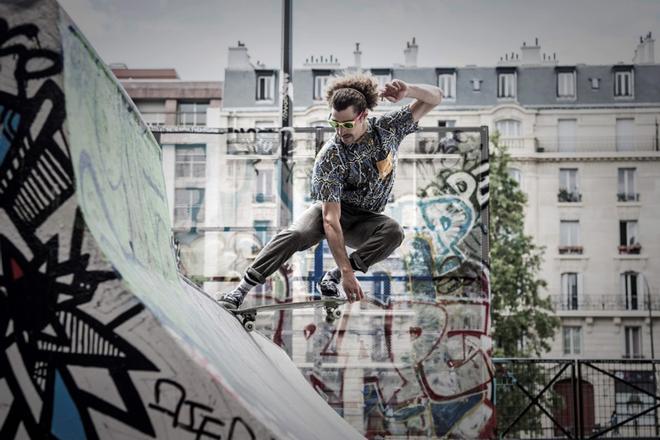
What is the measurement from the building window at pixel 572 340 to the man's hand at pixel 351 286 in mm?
33299

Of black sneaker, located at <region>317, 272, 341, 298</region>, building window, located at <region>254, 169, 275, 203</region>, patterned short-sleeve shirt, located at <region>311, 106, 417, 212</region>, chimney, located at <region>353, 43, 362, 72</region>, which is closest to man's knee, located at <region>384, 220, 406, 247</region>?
patterned short-sleeve shirt, located at <region>311, 106, 417, 212</region>

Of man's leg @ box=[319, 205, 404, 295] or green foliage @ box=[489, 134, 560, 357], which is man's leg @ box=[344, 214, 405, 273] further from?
green foliage @ box=[489, 134, 560, 357]

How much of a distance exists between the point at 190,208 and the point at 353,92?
5.65 meters

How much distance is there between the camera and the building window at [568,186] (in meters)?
37.3

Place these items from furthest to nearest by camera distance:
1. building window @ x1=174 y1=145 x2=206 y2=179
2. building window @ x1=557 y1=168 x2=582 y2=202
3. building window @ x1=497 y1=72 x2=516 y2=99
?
1. building window @ x1=497 y1=72 x2=516 y2=99
2. building window @ x1=557 y1=168 x2=582 y2=202
3. building window @ x1=174 y1=145 x2=206 y2=179

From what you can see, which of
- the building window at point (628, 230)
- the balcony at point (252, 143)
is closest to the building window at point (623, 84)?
the building window at point (628, 230)

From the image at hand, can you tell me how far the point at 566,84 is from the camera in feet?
136

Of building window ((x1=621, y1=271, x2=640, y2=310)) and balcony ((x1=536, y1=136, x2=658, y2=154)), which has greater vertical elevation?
balcony ((x1=536, y1=136, x2=658, y2=154))

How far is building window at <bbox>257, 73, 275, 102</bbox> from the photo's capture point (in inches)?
1453

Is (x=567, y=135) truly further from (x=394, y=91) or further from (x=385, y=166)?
(x=394, y=91)

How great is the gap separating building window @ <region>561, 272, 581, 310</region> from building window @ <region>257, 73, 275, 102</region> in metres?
15.8

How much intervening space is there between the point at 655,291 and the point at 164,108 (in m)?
24.7

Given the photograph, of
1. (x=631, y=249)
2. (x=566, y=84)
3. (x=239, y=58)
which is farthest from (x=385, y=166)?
(x=566, y=84)

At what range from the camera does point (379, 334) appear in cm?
1046
